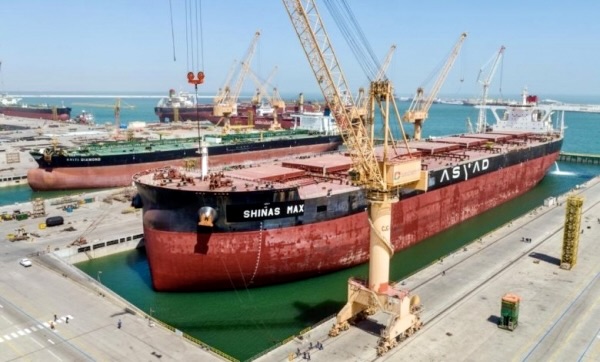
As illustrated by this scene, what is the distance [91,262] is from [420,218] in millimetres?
25076

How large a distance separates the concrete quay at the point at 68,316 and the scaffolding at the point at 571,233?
22300mm

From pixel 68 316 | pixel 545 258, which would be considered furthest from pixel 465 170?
Answer: pixel 68 316

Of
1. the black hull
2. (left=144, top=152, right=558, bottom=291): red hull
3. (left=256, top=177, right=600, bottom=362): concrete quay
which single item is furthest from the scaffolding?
the black hull

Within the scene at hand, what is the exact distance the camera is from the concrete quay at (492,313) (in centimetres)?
2059

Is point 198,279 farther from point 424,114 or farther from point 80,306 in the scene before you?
point 424,114

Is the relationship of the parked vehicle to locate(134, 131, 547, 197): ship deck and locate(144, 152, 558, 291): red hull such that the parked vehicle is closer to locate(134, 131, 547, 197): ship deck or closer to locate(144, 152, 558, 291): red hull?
locate(144, 152, 558, 291): red hull

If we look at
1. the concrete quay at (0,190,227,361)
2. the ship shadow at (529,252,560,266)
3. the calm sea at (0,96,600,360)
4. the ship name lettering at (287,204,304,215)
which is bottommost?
the calm sea at (0,96,600,360)

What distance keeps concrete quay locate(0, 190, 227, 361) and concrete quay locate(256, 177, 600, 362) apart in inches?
201

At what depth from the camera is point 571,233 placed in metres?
30.0

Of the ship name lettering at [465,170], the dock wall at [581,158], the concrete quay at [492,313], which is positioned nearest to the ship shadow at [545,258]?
the concrete quay at [492,313]

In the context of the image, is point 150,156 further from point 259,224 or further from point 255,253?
point 255,253

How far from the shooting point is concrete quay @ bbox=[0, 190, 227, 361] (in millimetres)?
20688

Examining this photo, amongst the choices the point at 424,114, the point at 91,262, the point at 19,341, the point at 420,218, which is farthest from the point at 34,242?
the point at 424,114

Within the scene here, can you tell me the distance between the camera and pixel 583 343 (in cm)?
2145
